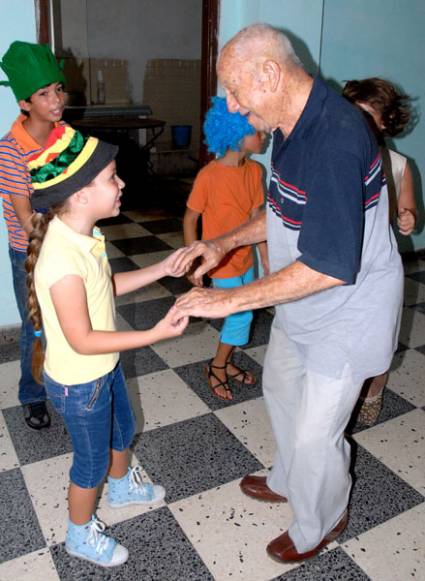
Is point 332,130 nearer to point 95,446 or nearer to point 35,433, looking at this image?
point 95,446

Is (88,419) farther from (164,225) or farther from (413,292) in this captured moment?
(164,225)

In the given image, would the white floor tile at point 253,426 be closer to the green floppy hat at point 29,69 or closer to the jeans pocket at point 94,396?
the jeans pocket at point 94,396

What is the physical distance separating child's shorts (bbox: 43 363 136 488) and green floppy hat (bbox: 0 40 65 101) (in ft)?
3.31

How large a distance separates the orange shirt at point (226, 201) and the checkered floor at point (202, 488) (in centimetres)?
57

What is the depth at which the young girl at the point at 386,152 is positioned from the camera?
1.96 metres

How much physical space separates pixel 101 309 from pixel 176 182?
16.7 ft

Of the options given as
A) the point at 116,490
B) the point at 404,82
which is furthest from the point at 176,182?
the point at 116,490

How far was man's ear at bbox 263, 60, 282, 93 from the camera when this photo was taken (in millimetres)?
1179

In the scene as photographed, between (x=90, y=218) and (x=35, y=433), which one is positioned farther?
(x=35, y=433)

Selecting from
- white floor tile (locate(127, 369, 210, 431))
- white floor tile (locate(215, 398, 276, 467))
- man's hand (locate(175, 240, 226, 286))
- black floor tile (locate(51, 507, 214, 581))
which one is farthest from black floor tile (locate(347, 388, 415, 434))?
man's hand (locate(175, 240, 226, 286))

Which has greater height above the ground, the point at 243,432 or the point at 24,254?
the point at 24,254

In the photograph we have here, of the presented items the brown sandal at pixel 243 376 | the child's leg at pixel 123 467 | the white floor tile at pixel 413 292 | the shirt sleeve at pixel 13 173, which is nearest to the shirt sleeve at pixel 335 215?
the child's leg at pixel 123 467

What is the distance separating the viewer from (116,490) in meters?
1.71

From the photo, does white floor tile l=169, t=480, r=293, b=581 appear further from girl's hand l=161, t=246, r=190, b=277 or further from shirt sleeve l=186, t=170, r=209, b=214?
shirt sleeve l=186, t=170, r=209, b=214
